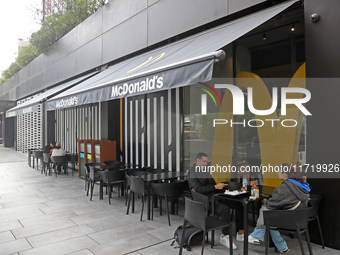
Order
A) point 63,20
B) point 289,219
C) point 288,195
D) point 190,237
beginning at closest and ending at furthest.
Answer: point 289,219, point 288,195, point 190,237, point 63,20

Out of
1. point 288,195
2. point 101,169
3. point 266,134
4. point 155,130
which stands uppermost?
point 155,130

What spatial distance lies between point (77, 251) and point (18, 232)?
5.14 feet

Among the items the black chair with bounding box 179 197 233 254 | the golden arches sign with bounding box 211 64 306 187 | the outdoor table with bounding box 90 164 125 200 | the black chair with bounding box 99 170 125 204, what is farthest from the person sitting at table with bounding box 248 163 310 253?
the outdoor table with bounding box 90 164 125 200

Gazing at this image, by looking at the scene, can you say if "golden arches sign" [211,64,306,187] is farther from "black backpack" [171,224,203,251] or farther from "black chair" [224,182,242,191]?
"black backpack" [171,224,203,251]

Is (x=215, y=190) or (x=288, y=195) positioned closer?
(x=288, y=195)

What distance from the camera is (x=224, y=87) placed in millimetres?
6938

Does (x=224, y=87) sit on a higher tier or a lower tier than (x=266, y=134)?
higher

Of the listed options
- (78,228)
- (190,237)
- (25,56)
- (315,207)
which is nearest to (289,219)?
(315,207)

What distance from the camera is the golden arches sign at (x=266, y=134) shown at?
5469mm

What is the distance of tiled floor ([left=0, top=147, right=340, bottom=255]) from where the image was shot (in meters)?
4.32

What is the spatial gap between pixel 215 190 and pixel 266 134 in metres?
1.80

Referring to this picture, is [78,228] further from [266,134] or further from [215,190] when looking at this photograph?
[266,134]

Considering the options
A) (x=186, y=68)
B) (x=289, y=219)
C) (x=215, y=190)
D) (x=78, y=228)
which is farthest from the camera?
(x=78, y=228)

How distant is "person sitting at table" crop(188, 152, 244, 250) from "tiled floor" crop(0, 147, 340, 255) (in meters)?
0.26
